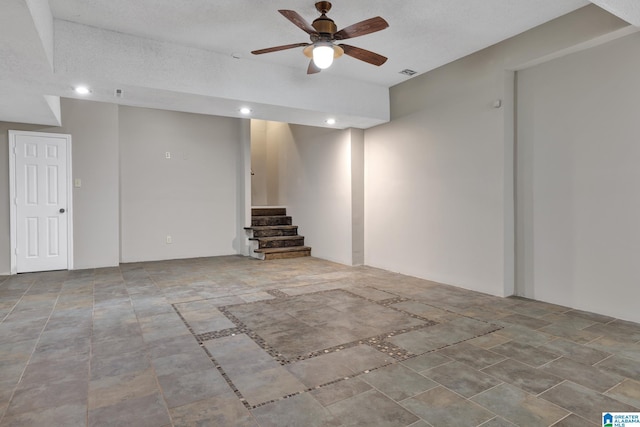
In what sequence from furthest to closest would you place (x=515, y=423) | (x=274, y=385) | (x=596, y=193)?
(x=596, y=193) < (x=274, y=385) < (x=515, y=423)

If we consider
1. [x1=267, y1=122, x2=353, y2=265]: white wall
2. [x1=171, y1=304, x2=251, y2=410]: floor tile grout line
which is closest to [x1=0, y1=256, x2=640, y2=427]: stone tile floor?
[x1=171, y1=304, x2=251, y2=410]: floor tile grout line

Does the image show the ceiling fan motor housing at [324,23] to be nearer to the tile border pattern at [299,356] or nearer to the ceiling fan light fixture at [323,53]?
the ceiling fan light fixture at [323,53]

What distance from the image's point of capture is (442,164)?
4.68 metres

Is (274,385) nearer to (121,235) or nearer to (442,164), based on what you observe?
(442,164)

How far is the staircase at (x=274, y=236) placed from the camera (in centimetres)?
678

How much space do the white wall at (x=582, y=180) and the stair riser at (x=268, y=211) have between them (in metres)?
4.96

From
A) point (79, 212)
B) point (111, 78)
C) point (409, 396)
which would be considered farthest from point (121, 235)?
point (409, 396)

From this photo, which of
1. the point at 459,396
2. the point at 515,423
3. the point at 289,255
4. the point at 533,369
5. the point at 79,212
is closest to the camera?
the point at 515,423

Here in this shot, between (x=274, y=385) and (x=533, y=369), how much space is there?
1628 millimetres

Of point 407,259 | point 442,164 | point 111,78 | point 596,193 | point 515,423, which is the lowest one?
point 515,423

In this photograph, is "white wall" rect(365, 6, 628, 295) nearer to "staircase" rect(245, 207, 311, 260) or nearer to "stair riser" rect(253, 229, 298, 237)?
"staircase" rect(245, 207, 311, 260)

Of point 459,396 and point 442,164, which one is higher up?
point 442,164

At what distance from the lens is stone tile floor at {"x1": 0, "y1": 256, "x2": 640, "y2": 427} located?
1872mm

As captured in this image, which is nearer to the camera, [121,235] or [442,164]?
[442,164]
